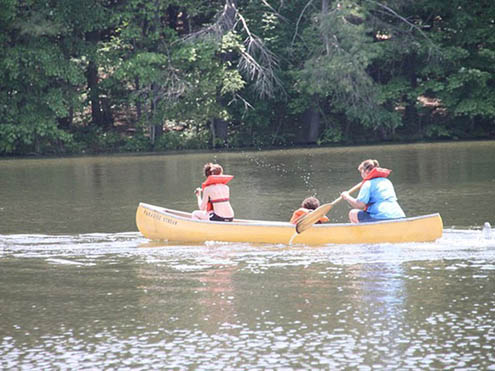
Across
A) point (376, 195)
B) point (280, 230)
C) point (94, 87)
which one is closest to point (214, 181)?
point (280, 230)

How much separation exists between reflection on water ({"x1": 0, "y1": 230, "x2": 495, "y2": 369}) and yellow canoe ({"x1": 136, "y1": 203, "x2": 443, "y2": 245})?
20cm

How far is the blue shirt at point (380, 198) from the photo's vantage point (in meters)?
13.7

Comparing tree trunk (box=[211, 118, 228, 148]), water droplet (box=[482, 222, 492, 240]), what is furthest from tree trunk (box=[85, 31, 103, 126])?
water droplet (box=[482, 222, 492, 240])

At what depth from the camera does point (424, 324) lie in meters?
8.87

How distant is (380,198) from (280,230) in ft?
4.72

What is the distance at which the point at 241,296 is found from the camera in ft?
33.6

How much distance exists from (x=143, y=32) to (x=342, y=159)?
1296 cm

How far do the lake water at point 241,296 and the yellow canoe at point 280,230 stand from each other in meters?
0.17

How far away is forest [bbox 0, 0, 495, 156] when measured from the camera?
36906 millimetres

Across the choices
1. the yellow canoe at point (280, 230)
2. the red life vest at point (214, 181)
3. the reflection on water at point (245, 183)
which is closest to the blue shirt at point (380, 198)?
the yellow canoe at point (280, 230)

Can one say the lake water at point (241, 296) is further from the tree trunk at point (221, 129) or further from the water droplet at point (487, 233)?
the tree trunk at point (221, 129)

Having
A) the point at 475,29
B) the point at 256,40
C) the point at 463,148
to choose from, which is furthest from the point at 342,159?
the point at 475,29

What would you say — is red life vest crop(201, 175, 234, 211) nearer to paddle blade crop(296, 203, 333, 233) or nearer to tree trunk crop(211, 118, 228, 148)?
paddle blade crop(296, 203, 333, 233)

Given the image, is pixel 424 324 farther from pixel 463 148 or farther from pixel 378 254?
pixel 463 148
